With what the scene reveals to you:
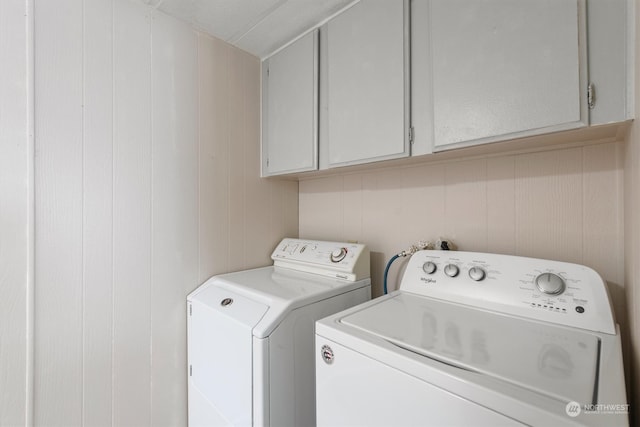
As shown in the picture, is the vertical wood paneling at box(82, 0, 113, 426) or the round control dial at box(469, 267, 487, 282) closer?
the round control dial at box(469, 267, 487, 282)

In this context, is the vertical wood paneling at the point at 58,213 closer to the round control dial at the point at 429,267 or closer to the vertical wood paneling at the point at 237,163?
the vertical wood paneling at the point at 237,163

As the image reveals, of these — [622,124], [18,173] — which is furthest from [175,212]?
[622,124]

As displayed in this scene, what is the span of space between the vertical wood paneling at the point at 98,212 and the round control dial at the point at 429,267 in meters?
1.37

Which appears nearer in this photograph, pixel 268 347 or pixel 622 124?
pixel 622 124

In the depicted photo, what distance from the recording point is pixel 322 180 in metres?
1.78

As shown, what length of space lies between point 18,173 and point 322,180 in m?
1.40

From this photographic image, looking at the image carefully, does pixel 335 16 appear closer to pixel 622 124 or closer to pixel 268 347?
pixel 622 124

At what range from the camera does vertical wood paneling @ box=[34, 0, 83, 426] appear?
98cm

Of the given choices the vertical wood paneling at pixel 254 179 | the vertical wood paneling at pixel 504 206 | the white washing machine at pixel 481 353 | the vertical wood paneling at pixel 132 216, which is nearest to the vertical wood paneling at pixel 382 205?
the vertical wood paneling at pixel 504 206

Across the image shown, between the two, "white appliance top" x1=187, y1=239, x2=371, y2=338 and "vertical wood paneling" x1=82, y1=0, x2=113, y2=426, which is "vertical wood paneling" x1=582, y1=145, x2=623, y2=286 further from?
"vertical wood paneling" x1=82, y1=0, x2=113, y2=426

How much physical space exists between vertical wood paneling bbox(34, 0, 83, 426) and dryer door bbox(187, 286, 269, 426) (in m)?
0.44

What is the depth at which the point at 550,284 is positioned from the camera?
825 millimetres

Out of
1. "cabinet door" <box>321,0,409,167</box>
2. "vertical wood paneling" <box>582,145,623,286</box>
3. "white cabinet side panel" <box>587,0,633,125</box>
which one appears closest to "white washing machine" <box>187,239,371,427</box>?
"cabinet door" <box>321,0,409,167</box>

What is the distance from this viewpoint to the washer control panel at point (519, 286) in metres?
0.76
